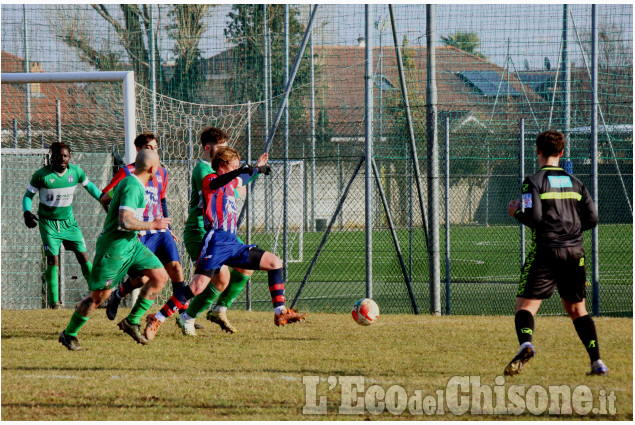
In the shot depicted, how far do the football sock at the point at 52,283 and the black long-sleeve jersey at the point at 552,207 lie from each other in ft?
22.7

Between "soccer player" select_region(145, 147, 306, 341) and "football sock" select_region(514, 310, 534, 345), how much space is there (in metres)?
2.31

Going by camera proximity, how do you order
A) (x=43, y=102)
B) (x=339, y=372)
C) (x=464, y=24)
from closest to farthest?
(x=339, y=372), (x=464, y=24), (x=43, y=102)

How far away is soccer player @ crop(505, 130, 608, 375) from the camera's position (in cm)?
663

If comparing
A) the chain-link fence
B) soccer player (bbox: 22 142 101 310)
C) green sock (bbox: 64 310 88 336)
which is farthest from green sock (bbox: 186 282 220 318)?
the chain-link fence

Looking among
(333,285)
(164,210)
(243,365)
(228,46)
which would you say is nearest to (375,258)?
(333,285)

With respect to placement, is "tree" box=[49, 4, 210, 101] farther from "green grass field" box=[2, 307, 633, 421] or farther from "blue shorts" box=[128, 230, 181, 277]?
"blue shorts" box=[128, 230, 181, 277]

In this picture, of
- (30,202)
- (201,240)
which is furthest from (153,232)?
(30,202)

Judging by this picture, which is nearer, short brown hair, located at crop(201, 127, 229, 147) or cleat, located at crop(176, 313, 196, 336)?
short brown hair, located at crop(201, 127, 229, 147)

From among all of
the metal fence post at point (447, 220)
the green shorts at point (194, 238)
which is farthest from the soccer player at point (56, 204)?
the metal fence post at point (447, 220)

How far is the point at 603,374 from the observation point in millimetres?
6543

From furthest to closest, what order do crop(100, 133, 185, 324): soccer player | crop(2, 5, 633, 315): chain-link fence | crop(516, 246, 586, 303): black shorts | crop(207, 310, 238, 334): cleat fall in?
1. crop(2, 5, 633, 315): chain-link fence
2. crop(207, 310, 238, 334): cleat
3. crop(100, 133, 185, 324): soccer player
4. crop(516, 246, 586, 303): black shorts

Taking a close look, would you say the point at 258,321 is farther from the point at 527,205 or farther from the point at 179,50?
the point at 179,50

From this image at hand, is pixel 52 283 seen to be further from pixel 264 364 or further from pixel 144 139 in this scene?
pixel 264 364

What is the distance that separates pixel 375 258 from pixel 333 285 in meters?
5.70
